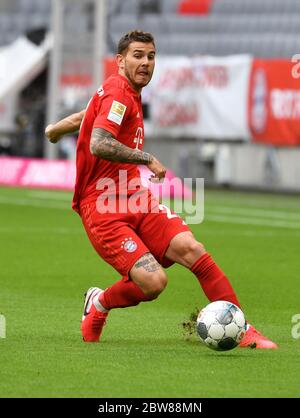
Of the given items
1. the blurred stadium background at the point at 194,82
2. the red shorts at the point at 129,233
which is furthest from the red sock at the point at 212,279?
the blurred stadium background at the point at 194,82

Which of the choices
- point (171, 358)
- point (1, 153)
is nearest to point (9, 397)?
point (171, 358)

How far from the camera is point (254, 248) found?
57.5 feet

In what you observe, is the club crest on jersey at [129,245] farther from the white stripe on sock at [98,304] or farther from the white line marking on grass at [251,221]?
the white line marking on grass at [251,221]

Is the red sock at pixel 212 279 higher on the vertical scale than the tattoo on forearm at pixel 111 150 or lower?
lower

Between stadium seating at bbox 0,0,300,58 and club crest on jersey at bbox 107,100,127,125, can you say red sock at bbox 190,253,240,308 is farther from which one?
stadium seating at bbox 0,0,300,58

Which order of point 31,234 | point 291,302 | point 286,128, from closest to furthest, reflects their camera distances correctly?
point 291,302, point 31,234, point 286,128

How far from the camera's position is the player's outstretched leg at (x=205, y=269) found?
361 inches

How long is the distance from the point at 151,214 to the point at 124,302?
0.65 m

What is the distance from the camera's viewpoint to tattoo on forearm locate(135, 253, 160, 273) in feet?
29.6

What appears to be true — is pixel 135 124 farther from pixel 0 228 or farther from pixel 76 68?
pixel 76 68

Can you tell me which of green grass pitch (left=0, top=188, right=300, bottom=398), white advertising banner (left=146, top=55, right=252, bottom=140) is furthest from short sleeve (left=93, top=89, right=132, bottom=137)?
white advertising banner (left=146, top=55, right=252, bottom=140)

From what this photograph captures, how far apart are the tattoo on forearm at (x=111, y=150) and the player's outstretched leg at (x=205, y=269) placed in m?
0.64

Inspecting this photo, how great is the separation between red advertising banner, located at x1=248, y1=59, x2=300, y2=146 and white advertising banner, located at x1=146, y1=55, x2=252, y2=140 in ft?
0.96

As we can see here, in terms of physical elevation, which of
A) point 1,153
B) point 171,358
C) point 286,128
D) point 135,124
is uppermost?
point 135,124
